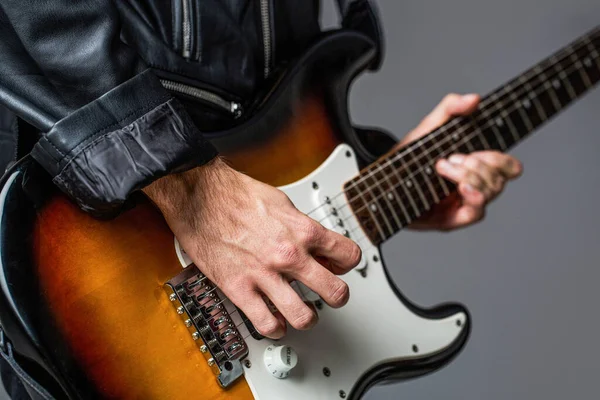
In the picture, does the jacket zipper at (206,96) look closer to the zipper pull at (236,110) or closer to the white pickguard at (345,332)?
the zipper pull at (236,110)

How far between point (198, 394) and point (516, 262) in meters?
1.25

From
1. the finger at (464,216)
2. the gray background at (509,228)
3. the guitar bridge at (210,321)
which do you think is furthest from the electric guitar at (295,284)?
the gray background at (509,228)

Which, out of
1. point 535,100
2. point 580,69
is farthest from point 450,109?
point 580,69

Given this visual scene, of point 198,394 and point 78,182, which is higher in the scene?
point 78,182

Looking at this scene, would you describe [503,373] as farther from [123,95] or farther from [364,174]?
[123,95]

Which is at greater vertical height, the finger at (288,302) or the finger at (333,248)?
the finger at (333,248)

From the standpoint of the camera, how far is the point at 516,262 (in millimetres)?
1766

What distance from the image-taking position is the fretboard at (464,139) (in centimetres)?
93

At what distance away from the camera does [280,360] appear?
731 mm

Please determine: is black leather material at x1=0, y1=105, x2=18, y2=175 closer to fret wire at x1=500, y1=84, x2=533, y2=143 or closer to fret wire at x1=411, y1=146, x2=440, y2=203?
fret wire at x1=411, y1=146, x2=440, y2=203

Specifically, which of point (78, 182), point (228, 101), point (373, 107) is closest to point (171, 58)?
point (228, 101)

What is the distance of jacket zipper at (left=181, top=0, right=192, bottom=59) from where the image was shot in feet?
2.83

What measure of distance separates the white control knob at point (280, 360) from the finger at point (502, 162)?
46 cm

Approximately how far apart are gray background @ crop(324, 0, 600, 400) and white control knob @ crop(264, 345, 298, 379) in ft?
3.10
